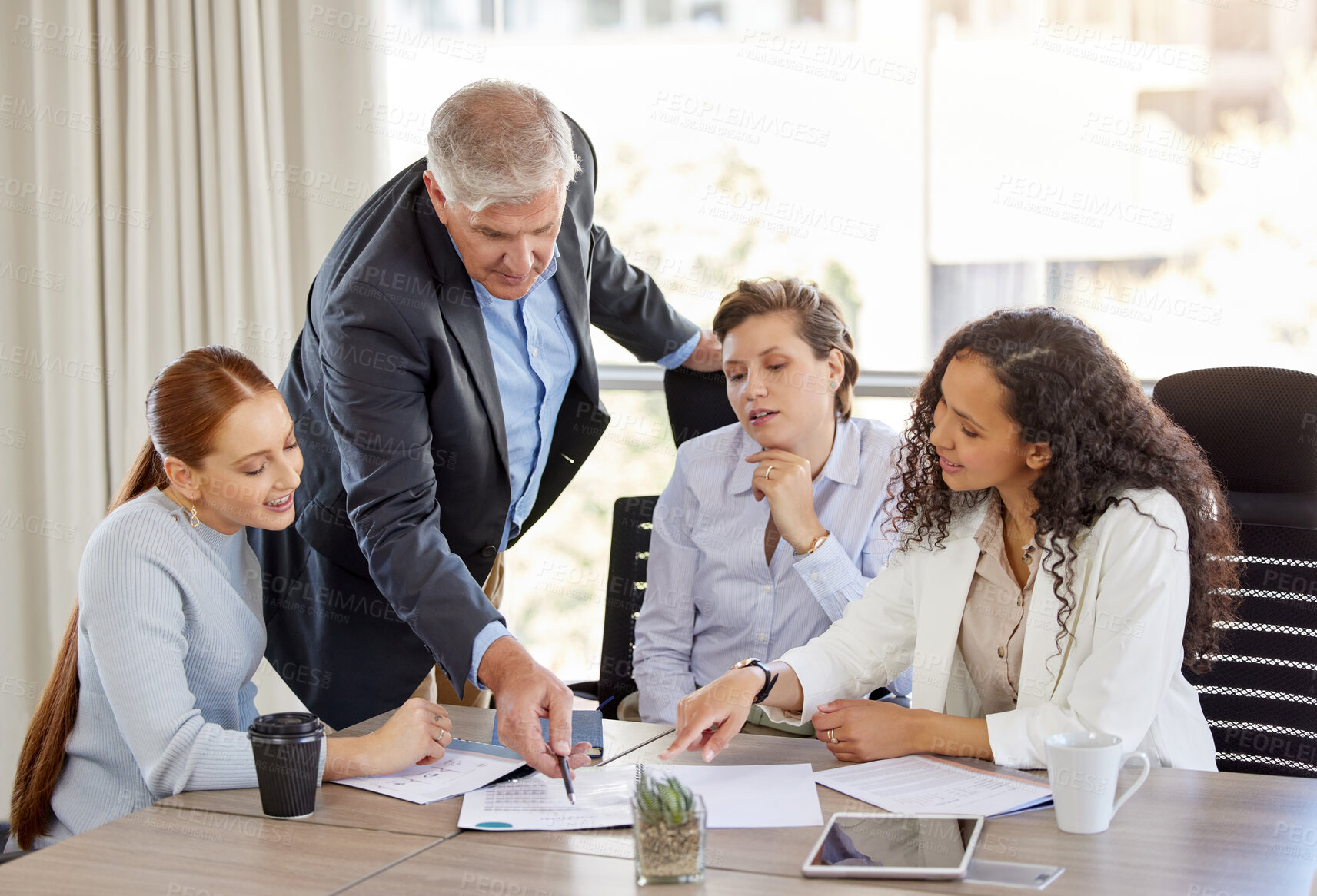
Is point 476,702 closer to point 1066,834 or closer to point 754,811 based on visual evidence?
point 754,811

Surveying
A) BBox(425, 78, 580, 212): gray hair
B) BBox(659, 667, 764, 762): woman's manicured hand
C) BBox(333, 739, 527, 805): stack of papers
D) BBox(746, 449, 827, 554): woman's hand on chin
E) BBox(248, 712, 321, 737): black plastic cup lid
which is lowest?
BBox(333, 739, 527, 805): stack of papers

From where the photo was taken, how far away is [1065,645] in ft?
5.24

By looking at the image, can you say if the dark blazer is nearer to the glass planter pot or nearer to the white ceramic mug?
the glass planter pot

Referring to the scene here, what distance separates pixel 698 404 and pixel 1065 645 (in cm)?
107

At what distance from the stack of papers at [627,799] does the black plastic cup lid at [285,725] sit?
8.0 inches

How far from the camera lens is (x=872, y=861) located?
1.17 m

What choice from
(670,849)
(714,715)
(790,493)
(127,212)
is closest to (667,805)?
(670,849)

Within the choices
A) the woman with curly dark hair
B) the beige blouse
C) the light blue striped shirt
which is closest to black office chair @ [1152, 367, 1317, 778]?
the woman with curly dark hair

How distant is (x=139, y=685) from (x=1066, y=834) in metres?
1.15

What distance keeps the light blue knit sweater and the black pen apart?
11.5 inches

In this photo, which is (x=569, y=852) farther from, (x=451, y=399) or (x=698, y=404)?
(x=698, y=404)

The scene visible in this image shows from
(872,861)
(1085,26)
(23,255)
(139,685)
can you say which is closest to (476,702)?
(139,685)

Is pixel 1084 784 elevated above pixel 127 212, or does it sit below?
below

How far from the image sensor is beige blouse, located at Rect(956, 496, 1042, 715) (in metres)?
1.71
